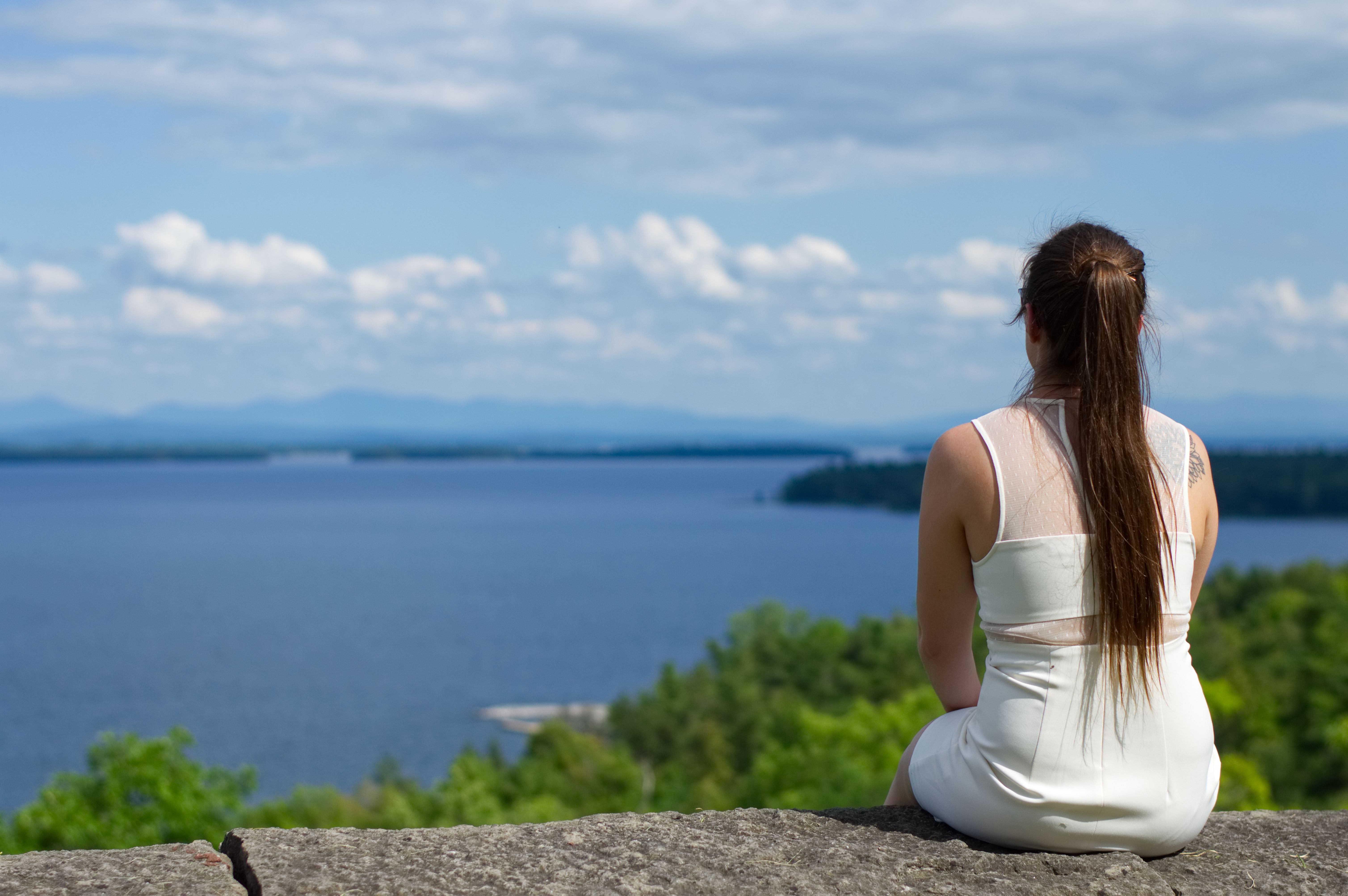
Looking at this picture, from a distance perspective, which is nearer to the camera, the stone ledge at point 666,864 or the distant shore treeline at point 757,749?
the stone ledge at point 666,864

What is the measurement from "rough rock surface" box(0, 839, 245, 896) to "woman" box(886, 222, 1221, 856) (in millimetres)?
1840

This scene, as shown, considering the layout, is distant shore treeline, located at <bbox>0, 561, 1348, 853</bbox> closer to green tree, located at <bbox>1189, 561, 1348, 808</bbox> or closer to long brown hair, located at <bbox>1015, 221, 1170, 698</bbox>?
green tree, located at <bbox>1189, 561, 1348, 808</bbox>

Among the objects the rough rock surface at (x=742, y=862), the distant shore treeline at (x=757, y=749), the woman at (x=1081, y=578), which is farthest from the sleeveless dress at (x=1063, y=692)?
the distant shore treeline at (x=757, y=749)

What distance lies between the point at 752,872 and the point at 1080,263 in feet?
5.46

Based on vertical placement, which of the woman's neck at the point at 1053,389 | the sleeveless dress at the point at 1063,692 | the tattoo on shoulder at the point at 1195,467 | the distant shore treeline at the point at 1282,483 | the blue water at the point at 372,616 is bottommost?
the blue water at the point at 372,616

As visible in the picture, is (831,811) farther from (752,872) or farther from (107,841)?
(107,841)

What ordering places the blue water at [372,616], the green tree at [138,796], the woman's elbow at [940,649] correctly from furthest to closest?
the blue water at [372,616] → the green tree at [138,796] → the woman's elbow at [940,649]

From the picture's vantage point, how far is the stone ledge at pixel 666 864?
2.69 m

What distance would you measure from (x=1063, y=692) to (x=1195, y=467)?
68 cm

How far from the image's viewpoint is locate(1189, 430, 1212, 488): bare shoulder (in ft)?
9.68

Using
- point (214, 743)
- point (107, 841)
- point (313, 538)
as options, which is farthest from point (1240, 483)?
point (107, 841)

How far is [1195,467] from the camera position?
296 centimetres

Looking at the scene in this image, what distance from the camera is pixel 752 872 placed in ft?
9.17

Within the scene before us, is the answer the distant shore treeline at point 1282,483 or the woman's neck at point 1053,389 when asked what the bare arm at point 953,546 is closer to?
the woman's neck at point 1053,389
